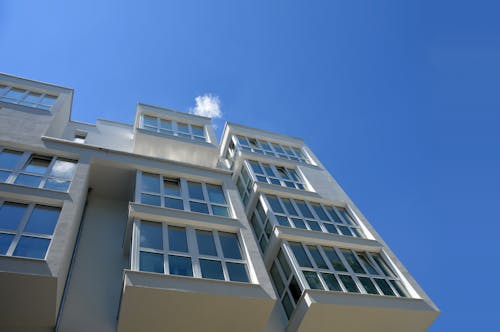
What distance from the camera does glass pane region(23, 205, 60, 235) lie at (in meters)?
11.7

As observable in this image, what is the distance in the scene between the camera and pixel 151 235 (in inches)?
508

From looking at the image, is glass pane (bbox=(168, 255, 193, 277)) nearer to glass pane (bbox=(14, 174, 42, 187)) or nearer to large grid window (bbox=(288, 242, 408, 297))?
large grid window (bbox=(288, 242, 408, 297))

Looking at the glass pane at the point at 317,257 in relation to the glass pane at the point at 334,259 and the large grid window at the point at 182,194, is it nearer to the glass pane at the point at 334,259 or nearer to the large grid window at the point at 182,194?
the glass pane at the point at 334,259

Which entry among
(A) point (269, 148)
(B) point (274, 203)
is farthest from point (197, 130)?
(B) point (274, 203)

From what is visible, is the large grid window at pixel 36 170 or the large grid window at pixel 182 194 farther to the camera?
the large grid window at pixel 182 194

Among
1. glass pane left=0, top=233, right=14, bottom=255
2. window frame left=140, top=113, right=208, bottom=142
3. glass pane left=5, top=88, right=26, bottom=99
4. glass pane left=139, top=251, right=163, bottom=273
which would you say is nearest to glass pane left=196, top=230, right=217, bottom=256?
glass pane left=139, top=251, right=163, bottom=273

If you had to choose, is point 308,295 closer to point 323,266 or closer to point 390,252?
point 323,266

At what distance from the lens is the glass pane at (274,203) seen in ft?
57.6

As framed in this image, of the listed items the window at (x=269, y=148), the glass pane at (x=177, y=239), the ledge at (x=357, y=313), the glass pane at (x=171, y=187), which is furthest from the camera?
the window at (x=269, y=148)

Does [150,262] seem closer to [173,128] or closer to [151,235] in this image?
[151,235]

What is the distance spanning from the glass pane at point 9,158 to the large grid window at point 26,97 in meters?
4.38

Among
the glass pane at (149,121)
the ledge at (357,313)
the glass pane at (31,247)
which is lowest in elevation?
the ledge at (357,313)

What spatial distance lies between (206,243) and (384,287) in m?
6.73

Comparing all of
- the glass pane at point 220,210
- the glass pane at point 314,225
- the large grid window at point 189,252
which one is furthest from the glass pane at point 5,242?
the glass pane at point 314,225
